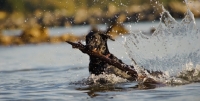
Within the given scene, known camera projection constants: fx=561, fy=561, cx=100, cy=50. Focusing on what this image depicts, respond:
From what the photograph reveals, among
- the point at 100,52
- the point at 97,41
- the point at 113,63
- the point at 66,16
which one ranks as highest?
the point at 66,16

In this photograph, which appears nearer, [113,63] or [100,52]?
[113,63]

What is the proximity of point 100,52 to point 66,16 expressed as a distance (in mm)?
57951

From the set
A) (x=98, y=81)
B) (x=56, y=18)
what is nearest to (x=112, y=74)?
(x=98, y=81)

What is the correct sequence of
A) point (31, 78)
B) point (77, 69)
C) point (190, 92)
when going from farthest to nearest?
1. point (77, 69)
2. point (31, 78)
3. point (190, 92)

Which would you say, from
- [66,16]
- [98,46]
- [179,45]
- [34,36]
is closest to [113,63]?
[98,46]

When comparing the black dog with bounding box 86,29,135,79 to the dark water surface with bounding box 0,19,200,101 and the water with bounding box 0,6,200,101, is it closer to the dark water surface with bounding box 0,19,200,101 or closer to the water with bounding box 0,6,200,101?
the water with bounding box 0,6,200,101

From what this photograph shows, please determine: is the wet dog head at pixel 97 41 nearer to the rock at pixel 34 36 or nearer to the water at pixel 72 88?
the water at pixel 72 88

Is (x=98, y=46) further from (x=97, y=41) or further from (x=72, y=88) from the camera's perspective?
(x=72, y=88)

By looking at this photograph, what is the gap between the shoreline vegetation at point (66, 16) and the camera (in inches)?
1347

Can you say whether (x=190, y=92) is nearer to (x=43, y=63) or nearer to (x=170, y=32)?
(x=170, y=32)

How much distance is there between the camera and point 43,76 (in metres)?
15.1

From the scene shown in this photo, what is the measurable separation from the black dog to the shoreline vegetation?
1.30 feet

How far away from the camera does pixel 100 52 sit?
12.3m

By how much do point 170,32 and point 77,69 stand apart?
306 cm
